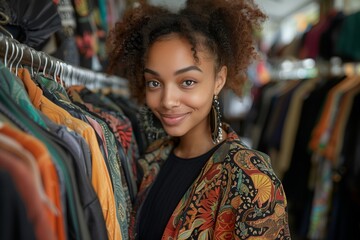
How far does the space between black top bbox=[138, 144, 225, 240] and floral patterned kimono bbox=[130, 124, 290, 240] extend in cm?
5

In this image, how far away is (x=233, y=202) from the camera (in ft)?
2.70

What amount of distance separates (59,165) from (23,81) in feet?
0.91

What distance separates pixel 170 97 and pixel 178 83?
40mm

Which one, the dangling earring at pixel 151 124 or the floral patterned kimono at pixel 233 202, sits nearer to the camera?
the floral patterned kimono at pixel 233 202

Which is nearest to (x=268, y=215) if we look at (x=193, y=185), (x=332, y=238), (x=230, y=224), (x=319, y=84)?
(x=230, y=224)

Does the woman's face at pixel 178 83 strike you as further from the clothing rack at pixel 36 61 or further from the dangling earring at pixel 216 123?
the clothing rack at pixel 36 61

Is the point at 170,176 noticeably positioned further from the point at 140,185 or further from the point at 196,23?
the point at 196,23

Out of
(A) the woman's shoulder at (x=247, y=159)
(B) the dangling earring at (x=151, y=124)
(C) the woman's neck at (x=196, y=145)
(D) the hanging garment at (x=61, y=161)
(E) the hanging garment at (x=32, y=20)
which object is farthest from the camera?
(B) the dangling earring at (x=151, y=124)

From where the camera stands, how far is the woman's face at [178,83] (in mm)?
915

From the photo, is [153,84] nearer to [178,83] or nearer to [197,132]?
[178,83]

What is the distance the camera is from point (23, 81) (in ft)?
2.57

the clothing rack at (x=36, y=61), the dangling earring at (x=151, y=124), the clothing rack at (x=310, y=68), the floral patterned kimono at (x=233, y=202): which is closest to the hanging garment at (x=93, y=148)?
the clothing rack at (x=36, y=61)

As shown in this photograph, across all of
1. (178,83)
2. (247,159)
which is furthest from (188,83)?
(247,159)

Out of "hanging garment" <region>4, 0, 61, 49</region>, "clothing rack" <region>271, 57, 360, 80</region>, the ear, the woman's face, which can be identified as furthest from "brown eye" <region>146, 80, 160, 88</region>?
"clothing rack" <region>271, 57, 360, 80</region>
